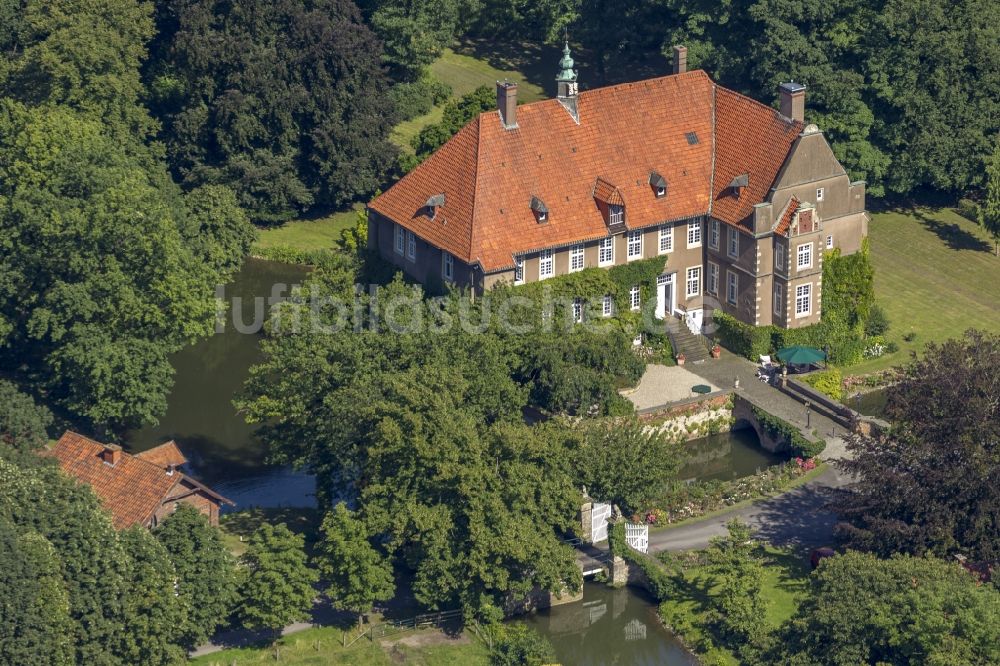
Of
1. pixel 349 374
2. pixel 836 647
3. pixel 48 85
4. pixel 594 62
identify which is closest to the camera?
pixel 836 647

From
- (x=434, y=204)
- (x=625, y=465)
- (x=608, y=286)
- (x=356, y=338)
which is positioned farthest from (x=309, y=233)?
(x=625, y=465)

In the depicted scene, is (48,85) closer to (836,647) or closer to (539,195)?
(539,195)

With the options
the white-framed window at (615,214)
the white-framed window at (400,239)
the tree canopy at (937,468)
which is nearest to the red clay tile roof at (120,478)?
the white-framed window at (400,239)

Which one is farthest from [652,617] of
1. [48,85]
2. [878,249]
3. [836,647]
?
[48,85]

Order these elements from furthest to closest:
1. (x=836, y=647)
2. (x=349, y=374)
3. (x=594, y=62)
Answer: (x=594, y=62), (x=349, y=374), (x=836, y=647)

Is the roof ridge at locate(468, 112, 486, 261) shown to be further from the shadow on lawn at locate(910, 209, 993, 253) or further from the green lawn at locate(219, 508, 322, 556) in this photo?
the shadow on lawn at locate(910, 209, 993, 253)

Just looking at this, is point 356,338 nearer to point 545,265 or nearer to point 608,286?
point 545,265
